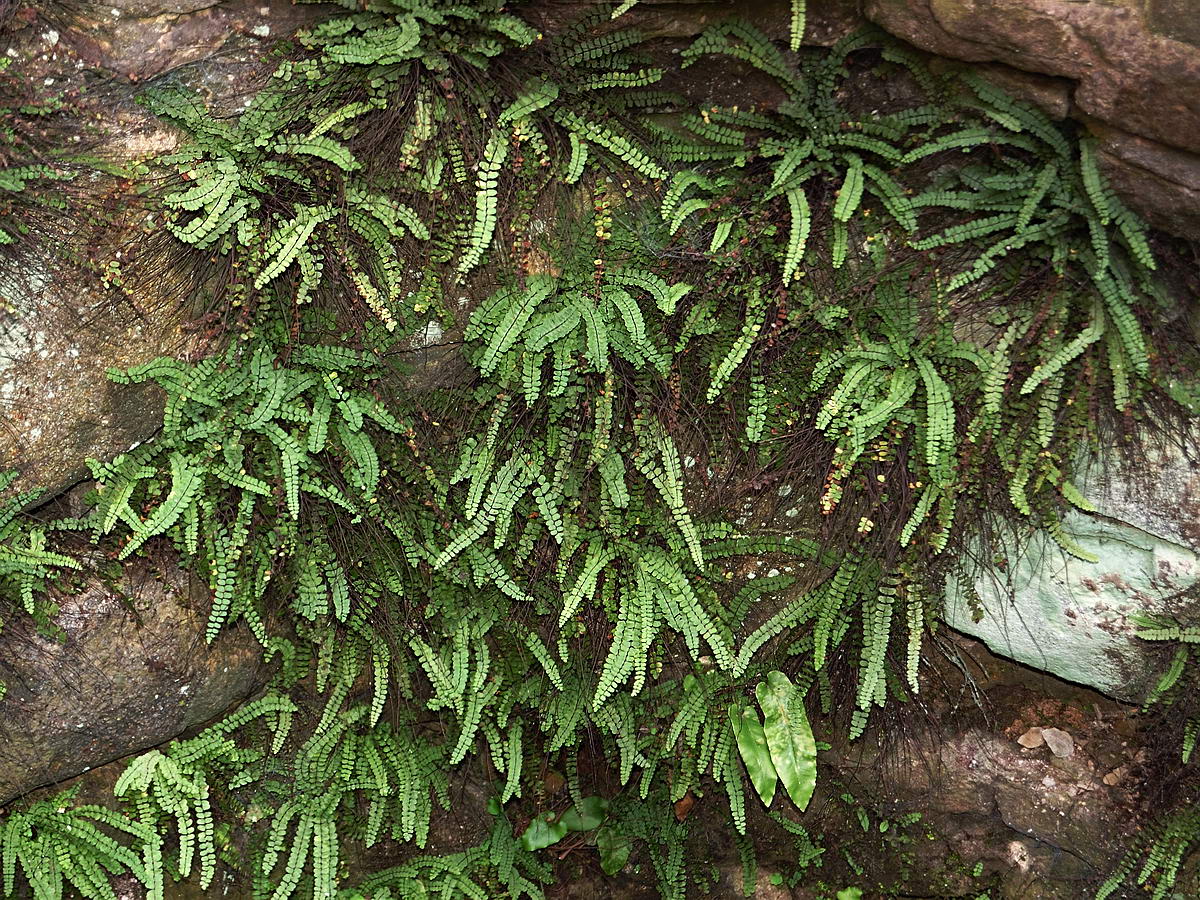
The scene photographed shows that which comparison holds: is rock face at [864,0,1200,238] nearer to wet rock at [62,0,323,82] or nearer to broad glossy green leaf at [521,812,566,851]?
wet rock at [62,0,323,82]

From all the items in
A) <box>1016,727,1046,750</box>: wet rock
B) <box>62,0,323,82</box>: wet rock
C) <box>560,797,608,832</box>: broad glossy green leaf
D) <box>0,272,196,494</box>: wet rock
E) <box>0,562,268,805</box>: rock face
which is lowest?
<box>560,797,608,832</box>: broad glossy green leaf

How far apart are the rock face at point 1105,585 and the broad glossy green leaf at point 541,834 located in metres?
2.42

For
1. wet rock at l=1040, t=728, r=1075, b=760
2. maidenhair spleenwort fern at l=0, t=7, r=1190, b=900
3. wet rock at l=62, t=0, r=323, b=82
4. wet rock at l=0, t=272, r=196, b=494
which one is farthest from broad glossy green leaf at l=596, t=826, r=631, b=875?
wet rock at l=62, t=0, r=323, b=82

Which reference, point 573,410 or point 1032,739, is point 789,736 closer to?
point 1032,739

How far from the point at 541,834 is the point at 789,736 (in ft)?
4.98

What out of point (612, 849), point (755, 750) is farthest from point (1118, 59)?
point (612, 849)

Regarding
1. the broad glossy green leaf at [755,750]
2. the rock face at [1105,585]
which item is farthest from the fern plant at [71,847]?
the rock face at [1105,585]

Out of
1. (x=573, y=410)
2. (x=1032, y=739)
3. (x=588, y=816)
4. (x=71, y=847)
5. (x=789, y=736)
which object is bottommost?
(x=71, y=847)

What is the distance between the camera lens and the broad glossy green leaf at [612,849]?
5309 millimetres

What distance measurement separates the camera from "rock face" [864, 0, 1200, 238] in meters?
3.59

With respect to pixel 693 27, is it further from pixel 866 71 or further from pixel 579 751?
Answer: pixel 579 751

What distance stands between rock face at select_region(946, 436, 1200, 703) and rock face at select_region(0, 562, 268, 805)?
390 centimetres

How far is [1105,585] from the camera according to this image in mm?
4562

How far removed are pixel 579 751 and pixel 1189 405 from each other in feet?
11.5
